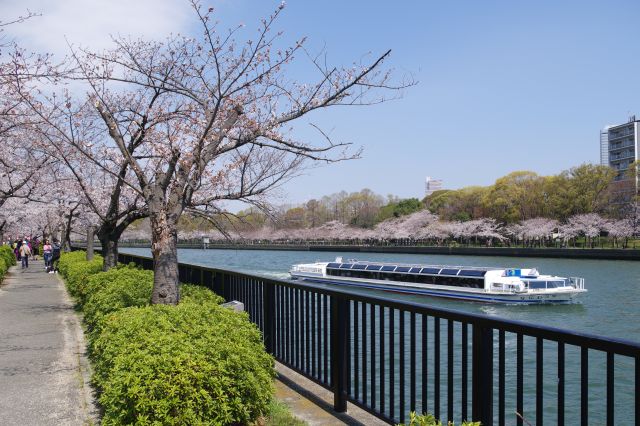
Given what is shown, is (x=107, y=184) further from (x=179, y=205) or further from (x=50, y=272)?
(x=179, y=205)

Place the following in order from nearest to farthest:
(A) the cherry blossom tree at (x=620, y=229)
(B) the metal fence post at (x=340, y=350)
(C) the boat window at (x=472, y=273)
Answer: (B) the metal fence post at (x=340, y=350) → (C) the boat window at (x=472, y=273) → (A) the cherry blossom tree at (x=620, y=229)

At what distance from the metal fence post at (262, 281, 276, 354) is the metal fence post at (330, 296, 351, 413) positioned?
5.48 ft

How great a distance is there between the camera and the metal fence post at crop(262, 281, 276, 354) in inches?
256

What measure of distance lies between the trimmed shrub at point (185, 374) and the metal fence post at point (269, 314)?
1.45m

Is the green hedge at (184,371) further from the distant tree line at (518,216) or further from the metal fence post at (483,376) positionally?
the distant tree line at (518,216)

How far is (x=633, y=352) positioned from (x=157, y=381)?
2.85 metres

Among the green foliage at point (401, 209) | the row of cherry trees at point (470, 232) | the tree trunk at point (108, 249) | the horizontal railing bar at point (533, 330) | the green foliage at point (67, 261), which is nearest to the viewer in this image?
the horizontal railing bar at point (533, 330)

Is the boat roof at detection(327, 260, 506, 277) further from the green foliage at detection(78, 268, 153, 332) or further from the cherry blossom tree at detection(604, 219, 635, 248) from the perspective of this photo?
the cherry blossom tree at detection(604, 219, 635, 248)

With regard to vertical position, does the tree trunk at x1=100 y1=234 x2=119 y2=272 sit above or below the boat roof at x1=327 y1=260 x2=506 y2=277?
above

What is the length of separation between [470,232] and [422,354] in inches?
3367

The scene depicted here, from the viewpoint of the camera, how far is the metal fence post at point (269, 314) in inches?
256

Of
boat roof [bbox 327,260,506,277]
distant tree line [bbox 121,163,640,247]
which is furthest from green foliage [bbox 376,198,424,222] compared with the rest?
boat roof [bbox 327,260,506,277]

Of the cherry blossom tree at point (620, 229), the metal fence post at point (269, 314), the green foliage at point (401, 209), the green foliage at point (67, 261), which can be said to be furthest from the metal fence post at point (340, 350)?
the green foliage at point (401, 209)

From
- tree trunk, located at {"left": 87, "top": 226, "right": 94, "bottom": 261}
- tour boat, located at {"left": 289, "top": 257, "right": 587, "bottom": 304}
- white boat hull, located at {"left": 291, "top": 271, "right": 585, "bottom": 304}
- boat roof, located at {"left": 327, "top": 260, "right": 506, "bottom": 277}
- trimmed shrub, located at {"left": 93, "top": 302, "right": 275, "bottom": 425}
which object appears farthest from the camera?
boat roof, located at {"left": 327, "top": 260, "right": 506, "bottom": 277}
